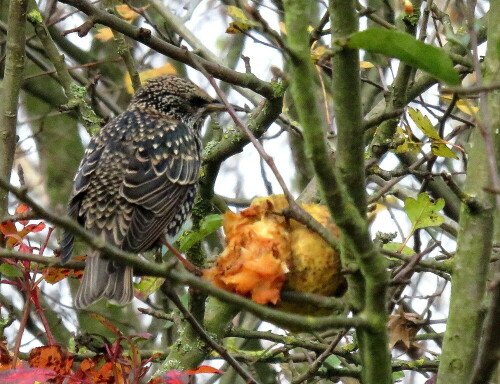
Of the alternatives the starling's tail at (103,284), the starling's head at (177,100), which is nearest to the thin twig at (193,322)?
the starling's tail at (103,284)

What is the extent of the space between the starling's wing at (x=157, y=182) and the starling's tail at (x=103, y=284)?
29cm

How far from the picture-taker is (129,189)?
4777 mm

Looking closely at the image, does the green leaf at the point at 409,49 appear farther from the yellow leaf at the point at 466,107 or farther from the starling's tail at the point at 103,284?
the starling's tail at the point at 103,284

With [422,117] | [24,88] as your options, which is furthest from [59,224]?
[24,88]

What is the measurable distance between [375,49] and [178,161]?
2820 mm

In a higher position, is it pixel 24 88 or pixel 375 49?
pixel 24 88

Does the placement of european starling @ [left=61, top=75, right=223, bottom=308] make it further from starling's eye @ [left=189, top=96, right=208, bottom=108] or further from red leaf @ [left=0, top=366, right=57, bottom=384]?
red leaf @ [left=0, top=366, right=57, bottom=384]

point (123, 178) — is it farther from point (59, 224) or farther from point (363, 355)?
point (59, 224)

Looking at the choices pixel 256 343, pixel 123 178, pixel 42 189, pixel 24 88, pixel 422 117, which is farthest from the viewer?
pixel 42 189

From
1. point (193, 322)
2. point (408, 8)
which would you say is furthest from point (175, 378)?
point (408, 8)

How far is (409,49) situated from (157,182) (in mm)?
2824

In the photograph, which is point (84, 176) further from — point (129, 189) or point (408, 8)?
point (408, 8)

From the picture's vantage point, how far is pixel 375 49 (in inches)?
91.4

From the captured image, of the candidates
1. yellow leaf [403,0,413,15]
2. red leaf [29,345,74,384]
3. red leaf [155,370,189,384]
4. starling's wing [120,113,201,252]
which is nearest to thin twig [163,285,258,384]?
red leaf [155,370,189,384]
